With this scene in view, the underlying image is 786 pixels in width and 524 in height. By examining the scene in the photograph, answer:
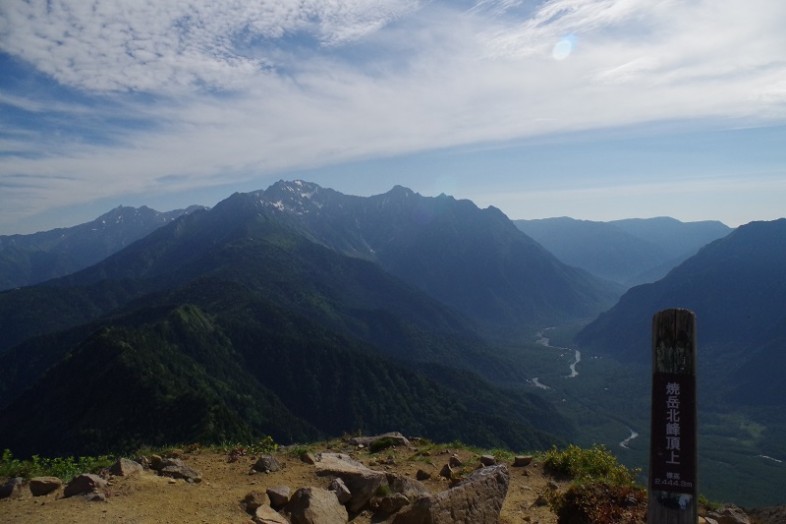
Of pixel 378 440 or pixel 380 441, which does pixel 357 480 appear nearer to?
pixel 380 441

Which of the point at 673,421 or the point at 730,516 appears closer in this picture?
the point at 673,421

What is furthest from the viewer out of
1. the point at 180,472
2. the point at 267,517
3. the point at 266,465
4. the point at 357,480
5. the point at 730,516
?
the point at 266,465

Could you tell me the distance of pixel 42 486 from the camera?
12.4 m

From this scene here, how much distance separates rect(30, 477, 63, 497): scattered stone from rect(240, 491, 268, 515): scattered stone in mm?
4530

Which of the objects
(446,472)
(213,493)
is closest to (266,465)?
(213,493)

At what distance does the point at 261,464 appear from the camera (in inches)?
591

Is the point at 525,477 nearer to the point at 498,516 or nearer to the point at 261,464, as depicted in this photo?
the point at 498,516

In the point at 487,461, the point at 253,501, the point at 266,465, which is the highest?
the point at 253,501

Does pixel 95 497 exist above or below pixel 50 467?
above

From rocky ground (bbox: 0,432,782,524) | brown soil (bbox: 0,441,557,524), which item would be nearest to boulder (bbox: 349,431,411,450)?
rocky ground (bbox: 0,432,782,524)

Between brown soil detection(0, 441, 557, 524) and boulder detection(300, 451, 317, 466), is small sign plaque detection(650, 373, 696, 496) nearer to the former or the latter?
brown soil detection(0, 441, 557, 524)

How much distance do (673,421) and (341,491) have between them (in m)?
8.00

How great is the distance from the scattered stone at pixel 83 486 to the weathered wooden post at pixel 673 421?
11.6 m

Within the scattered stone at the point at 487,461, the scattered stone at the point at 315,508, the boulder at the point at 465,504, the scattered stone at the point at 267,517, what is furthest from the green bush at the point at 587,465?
the scattered stone at the point at 267,517
